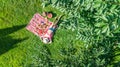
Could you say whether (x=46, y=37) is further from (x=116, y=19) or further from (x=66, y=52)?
(x=116, y=19)

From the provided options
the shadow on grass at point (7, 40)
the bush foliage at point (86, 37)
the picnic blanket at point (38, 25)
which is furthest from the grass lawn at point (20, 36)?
the bush foliage at point (86, 37)

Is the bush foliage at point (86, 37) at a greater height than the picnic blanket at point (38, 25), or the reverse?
the picnic blanket at point (38, 25)

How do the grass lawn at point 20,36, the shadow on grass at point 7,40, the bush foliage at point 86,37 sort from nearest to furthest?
the bush foliage at point 86,37, the grass lawn at point 20,36, the shadow on grass at point 7,40

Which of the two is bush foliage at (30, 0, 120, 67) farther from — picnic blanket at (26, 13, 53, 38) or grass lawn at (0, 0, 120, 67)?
picnic blanket at (26, 13, 53, 38)

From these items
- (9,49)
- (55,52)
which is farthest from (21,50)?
(55,52)

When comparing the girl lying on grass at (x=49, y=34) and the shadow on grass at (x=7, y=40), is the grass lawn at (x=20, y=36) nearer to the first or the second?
the shadow on grass at (x=7, y=40)

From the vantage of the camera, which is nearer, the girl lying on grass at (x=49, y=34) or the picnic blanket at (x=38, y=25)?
the girl lying on grass at (x=49, y=34)

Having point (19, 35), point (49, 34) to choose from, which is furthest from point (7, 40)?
point (49, 34)

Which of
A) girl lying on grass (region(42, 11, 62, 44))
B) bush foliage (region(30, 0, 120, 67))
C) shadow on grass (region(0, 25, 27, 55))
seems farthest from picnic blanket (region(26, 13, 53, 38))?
bush foliage (region(30, 0, 120, 67))
